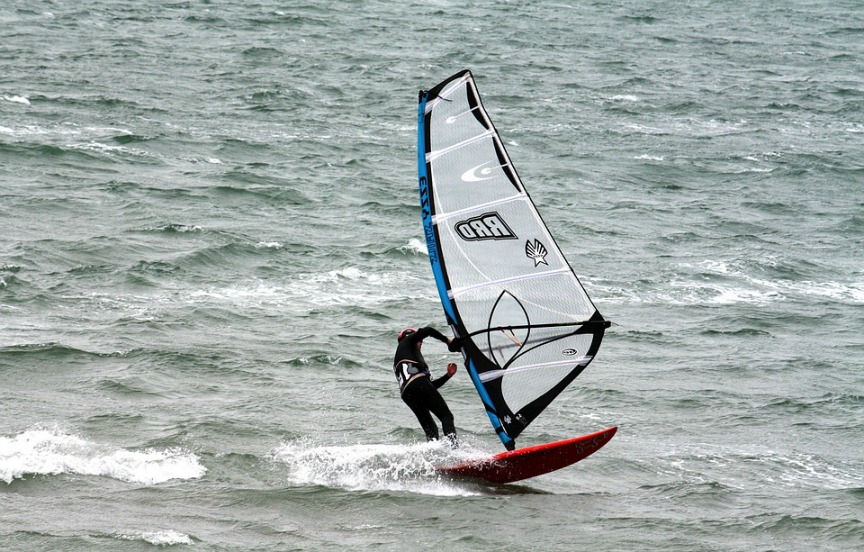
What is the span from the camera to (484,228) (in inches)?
433

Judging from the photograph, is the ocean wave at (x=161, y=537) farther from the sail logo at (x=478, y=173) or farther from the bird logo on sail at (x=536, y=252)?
the sail logo at (x=478, y=173)

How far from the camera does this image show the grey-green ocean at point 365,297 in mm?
10273

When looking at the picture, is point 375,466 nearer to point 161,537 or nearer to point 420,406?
point 420,406

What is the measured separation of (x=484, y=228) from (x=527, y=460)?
2.32 meters

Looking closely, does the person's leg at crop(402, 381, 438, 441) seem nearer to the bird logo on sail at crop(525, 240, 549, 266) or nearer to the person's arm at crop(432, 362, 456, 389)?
the person's arm at crop(432, 362, 456, 389)

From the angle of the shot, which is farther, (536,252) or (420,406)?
(420,406)

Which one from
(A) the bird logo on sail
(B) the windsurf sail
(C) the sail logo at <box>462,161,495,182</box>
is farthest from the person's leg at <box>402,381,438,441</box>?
(C) the sail logo at <box>462,161,495,182</box>

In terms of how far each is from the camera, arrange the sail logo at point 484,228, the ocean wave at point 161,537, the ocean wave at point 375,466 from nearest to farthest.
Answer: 1. the ocean wave at point 161,537
2. the ocean wave at point 375,466
3. the sail logo at point 484,228

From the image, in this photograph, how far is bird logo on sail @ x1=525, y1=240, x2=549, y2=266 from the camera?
35.9 feet

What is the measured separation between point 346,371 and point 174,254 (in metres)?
5.80

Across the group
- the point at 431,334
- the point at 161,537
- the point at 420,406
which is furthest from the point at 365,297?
the point at 161,537

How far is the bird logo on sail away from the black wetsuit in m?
1.29

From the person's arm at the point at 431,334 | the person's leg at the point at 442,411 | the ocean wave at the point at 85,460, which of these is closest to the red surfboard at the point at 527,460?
the person's leg at the point at 442,411

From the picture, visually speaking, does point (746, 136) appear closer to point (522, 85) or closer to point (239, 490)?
point (522, 85)
